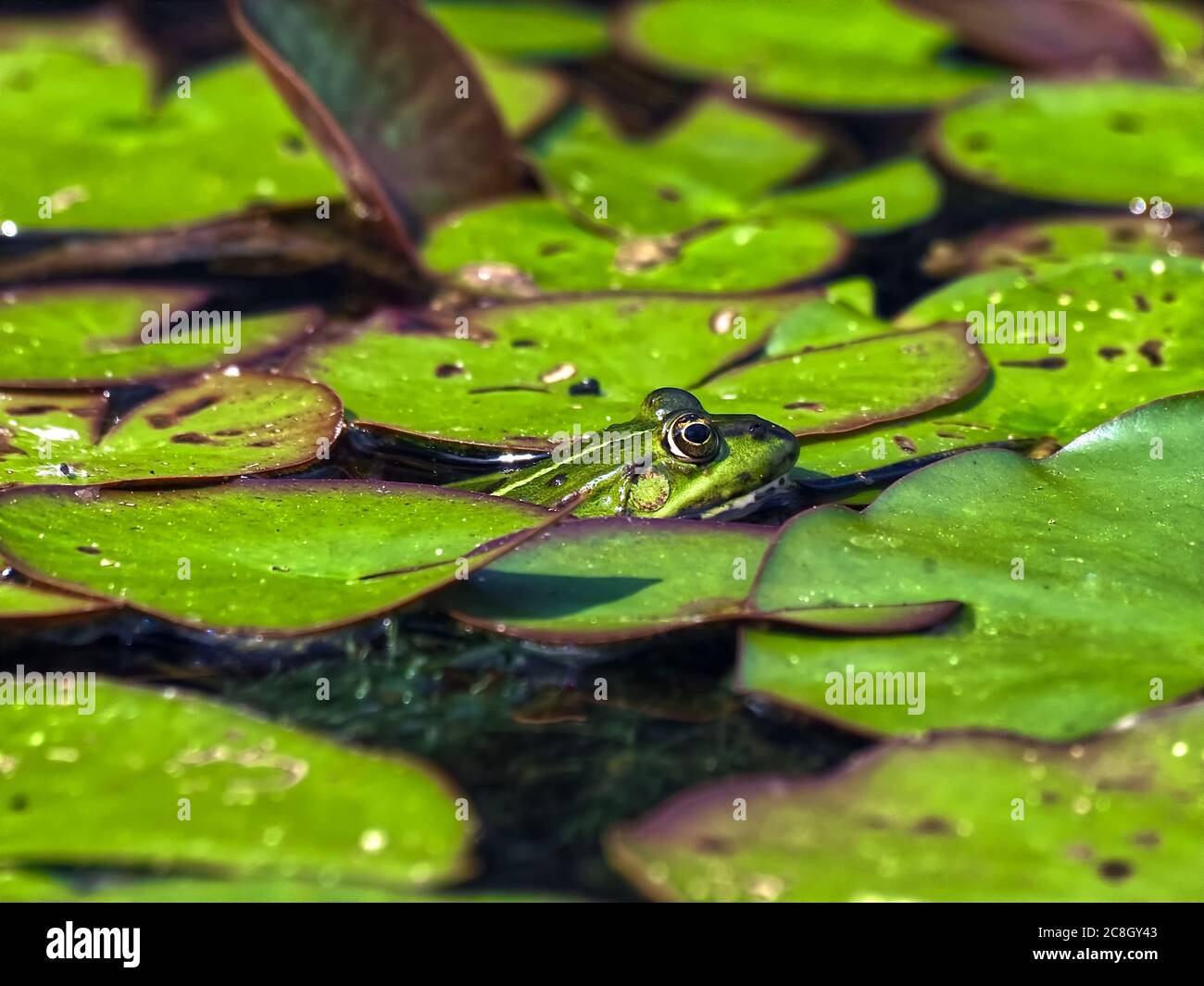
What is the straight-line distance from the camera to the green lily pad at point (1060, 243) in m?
4.53

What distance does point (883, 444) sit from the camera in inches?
134

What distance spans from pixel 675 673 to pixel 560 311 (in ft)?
4.78

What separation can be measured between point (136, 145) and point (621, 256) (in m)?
2.04

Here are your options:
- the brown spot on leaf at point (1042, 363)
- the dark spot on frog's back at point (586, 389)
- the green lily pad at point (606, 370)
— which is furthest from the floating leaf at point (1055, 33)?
the dark spot on frog's back at point (586, 389)

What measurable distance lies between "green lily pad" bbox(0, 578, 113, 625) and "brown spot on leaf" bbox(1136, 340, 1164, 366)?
9.03 ft

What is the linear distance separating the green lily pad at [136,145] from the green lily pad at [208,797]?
8.71 ft

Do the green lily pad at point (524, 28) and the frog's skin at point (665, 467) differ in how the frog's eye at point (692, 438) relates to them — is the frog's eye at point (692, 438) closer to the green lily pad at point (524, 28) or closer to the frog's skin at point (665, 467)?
the frog's skin at point (665, 467)

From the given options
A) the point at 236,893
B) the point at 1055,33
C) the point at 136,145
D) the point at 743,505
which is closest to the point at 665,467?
the point at 743,505

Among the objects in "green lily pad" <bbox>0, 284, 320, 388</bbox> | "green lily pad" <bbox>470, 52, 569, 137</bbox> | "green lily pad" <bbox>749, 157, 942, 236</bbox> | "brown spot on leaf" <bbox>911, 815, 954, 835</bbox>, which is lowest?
"brown spot on leaf" <bbox>911, 815, 954, 835</bbox>

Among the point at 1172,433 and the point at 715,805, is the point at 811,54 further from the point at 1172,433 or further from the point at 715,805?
the point at 715,805

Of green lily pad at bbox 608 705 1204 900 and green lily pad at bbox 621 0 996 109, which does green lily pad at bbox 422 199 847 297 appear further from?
Result: green lily pad at bbox 608 705 1204 900

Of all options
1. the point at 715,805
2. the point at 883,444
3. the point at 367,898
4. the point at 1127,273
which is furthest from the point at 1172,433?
the point at 367,898

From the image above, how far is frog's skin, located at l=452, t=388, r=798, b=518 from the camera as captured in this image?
129 inches

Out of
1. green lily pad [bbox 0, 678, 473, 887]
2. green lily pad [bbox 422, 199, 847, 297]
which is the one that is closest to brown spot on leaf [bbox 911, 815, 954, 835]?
green lily pad [bbox 0, 678, 473, 887]
